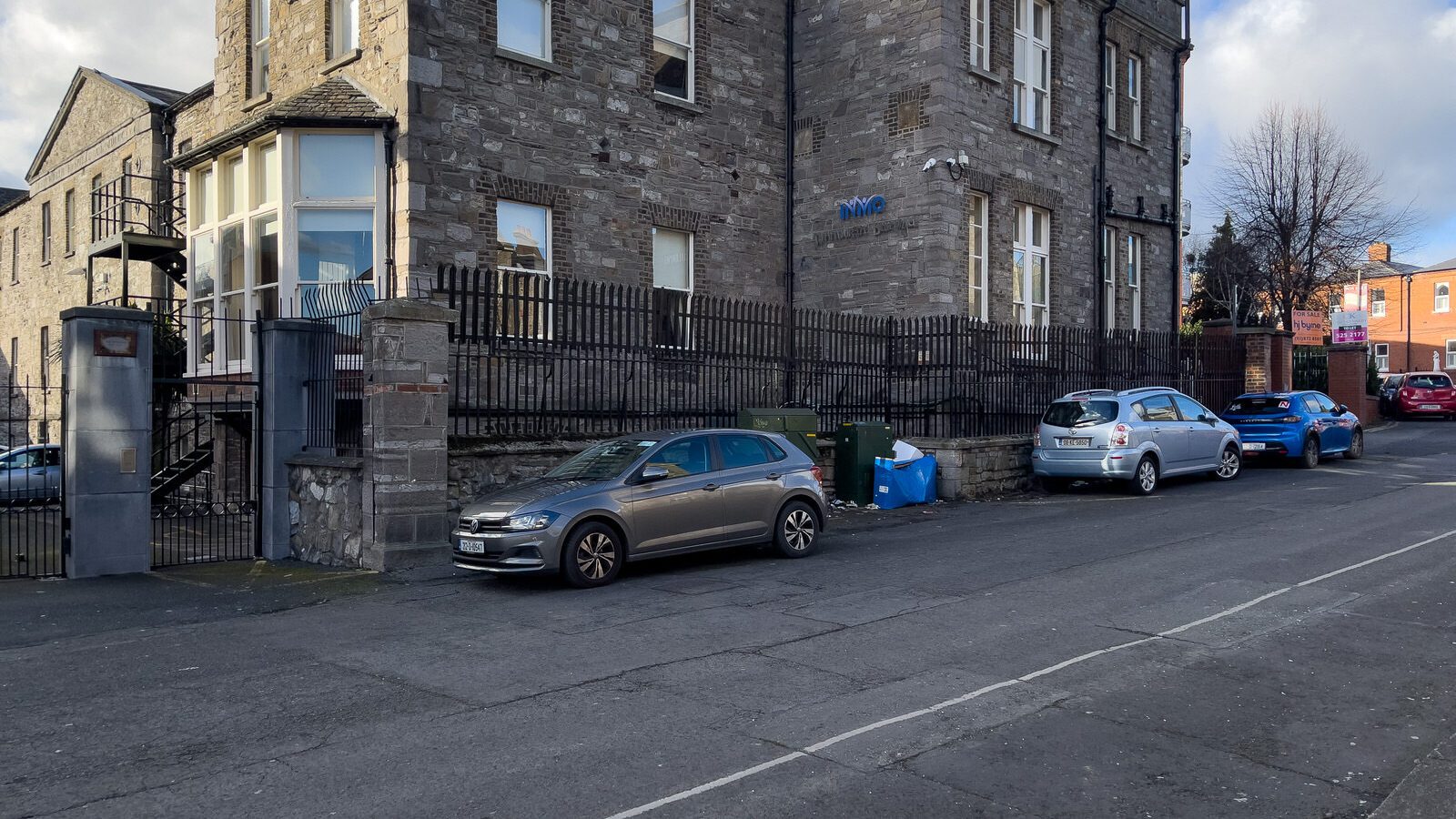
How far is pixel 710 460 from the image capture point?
35.7ft

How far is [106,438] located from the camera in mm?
11250

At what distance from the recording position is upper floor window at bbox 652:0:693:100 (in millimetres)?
18672

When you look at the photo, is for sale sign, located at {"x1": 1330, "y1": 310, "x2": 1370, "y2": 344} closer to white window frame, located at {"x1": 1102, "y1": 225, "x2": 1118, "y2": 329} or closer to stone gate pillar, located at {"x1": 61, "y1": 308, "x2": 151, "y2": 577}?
white window frame, located at {"x1": 1102, "y1": 225, "x2": 1118, "y2": 329}

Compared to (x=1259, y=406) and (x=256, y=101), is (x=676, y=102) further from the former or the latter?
(x=1259, y=406)

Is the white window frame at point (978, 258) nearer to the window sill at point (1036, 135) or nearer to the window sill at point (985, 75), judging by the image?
the window sill at point (1036, 135)

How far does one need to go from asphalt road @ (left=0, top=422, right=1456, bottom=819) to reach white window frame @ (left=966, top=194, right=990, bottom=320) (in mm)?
10045

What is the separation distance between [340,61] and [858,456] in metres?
9.93

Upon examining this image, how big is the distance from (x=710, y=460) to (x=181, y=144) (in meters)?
17.5

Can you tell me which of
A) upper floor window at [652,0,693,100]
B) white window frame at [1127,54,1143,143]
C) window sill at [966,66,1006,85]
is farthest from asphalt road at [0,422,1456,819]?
white window frame at [1127,54,1143,143]

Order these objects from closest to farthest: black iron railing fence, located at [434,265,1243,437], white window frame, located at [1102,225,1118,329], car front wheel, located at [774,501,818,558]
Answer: car front wheel, located at [774,501,818,558], black iron railing fence, located at [434,265,1243,437], white window frame, located at [1102,225,1118,329]

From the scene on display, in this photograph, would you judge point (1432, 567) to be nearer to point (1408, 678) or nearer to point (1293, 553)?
point (1293, 553)

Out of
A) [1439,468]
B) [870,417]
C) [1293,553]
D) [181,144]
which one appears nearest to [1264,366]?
[1439,468]

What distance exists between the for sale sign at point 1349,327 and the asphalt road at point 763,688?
68.8 feet

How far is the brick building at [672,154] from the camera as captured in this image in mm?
15461
